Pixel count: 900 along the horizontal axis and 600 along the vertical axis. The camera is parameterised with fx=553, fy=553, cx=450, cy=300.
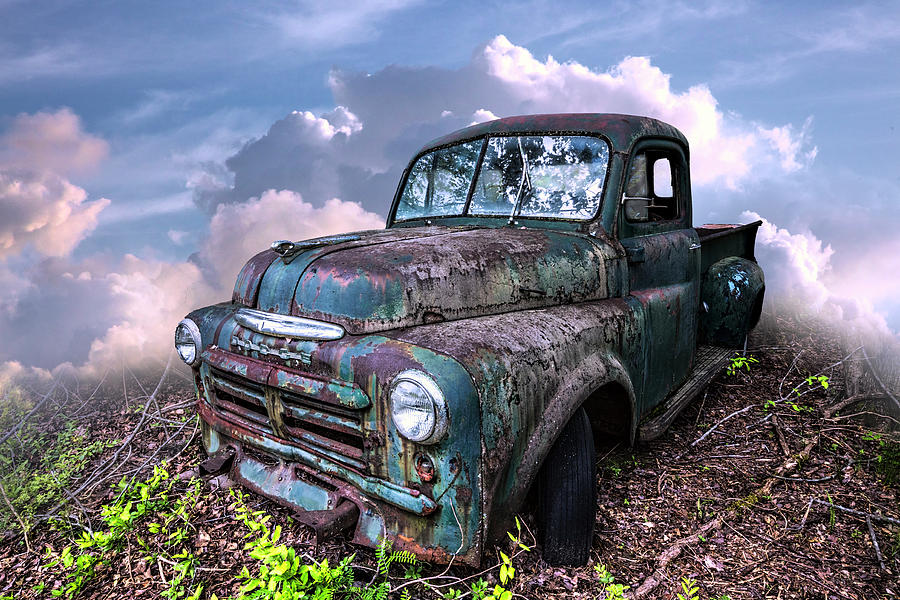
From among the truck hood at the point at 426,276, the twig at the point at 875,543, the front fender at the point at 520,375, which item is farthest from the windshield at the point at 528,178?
the twig at the point at 875,543

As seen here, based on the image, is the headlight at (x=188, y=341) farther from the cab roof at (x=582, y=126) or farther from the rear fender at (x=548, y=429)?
the cab roof at (x=582, y=126)

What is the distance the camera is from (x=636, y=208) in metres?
3.21

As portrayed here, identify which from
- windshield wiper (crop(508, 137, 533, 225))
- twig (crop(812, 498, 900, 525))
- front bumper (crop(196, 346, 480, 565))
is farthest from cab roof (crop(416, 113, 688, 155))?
twig (crop(812, 498, 900, 525))

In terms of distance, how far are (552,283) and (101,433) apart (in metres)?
3.90

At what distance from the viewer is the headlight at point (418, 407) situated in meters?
1.85

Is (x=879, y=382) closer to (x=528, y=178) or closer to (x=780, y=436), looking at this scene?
(x=780, y=436)

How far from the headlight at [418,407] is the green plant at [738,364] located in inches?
147

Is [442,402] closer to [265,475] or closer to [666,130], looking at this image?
[265,475]

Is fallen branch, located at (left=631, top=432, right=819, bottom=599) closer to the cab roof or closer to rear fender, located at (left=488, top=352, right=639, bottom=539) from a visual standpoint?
rear fender, located at (left=488, top=352, right=639, bottom=539)

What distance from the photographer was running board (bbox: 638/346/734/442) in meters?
3.20

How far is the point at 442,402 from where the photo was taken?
1.85 m

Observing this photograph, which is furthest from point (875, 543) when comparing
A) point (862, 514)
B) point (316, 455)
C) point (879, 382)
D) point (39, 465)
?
point (39, 465)

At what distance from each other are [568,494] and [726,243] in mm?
3706

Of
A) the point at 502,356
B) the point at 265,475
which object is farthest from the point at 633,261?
the point at 265,475
